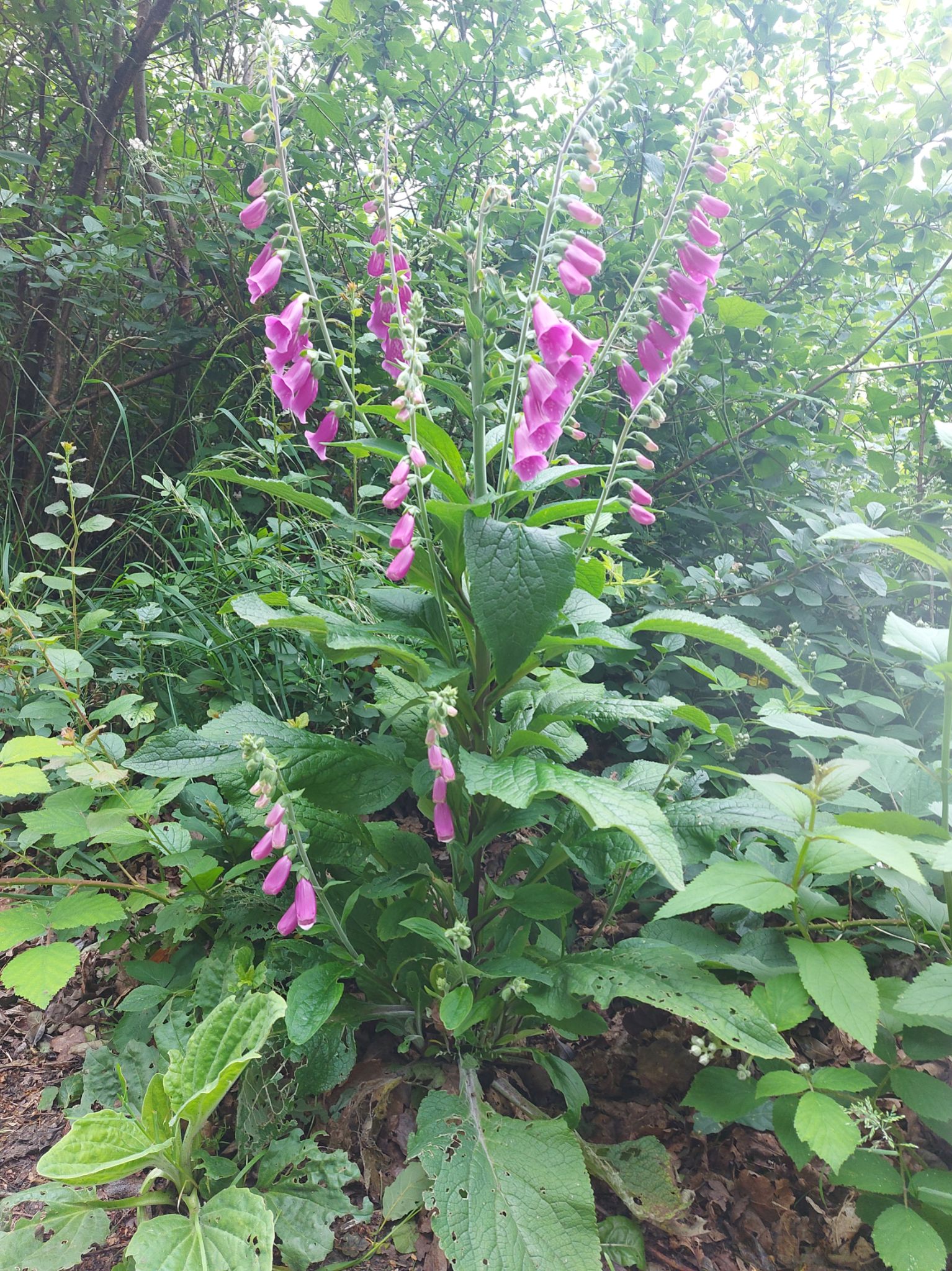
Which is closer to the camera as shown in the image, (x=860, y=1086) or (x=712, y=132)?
(x=860, y=1086)

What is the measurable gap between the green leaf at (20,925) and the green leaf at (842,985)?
150 centimetres

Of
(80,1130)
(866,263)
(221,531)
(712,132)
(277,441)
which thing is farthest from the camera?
(221,531)

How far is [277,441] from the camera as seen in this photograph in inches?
104

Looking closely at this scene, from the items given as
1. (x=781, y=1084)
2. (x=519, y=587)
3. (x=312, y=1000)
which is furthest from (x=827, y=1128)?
(x=519, y=587)

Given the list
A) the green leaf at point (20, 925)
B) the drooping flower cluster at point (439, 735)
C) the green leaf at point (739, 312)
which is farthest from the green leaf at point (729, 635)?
the green leaf at point (739, 312)

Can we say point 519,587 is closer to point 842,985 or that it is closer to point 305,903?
point 305,903

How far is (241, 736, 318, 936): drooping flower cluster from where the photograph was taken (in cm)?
127

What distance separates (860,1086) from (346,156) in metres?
4.00

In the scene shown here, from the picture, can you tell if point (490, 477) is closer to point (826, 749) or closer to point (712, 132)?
point (712, 132)

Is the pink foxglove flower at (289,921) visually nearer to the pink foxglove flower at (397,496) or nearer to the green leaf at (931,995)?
the pink foxglove flower at (397,496)

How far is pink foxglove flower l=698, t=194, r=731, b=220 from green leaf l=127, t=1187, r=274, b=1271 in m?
2.10

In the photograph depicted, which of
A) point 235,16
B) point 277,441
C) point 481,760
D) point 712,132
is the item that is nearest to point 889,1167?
point 481,760


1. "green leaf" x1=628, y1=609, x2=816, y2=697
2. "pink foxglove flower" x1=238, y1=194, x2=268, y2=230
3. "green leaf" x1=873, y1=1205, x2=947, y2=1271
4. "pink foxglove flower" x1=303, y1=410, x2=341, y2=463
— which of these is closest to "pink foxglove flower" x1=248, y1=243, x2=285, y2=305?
"pink foxglove flower" x1=238, y1=194, x2=268, y2=230

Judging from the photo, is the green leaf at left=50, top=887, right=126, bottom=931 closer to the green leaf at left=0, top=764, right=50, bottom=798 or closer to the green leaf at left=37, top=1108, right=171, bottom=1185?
the green leaf at left=0, top=764, right=50, bottom=798
